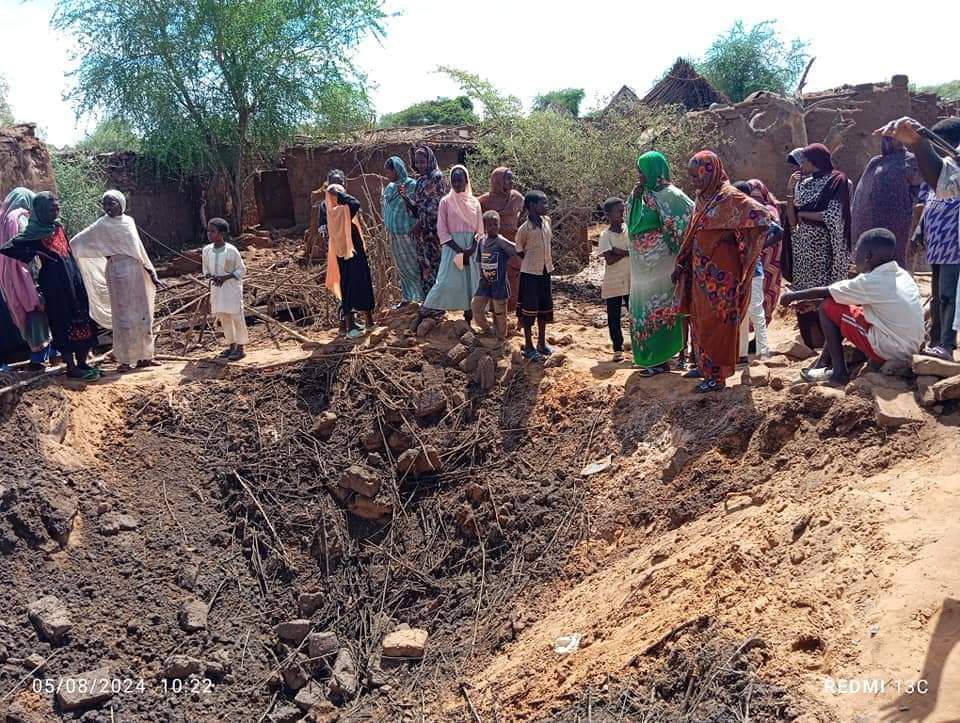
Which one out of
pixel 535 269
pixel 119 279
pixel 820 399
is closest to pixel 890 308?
pixel 820 399

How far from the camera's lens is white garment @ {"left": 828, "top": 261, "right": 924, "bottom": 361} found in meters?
5.09

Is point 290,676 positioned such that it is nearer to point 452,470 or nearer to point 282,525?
point 282,525

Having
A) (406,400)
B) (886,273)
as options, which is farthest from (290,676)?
(886,273)

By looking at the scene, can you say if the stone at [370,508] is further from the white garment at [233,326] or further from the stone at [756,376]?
the stone at [756,376]

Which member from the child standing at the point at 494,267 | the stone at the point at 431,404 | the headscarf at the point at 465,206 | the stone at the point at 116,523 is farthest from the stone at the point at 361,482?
the headscarf at the point at 465,206

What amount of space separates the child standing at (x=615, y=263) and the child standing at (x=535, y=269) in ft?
1.59

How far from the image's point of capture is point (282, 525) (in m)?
6.62

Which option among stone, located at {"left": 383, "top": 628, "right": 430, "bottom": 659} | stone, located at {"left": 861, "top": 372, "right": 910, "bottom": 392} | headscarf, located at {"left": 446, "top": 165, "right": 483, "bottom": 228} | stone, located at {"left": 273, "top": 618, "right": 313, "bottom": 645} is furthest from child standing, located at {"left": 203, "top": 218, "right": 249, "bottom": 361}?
stone, located at {"left": 861, "top": 372, "right": 910, "bottom": 392}

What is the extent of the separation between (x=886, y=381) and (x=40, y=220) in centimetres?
649

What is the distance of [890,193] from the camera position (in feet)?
21.3

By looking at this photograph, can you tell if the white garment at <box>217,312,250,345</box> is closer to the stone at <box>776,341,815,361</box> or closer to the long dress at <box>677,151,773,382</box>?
the long dress at <box>677,151,773,382</box>

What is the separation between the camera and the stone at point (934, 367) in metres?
4.81

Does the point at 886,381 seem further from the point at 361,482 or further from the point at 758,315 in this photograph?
the point at 361,482

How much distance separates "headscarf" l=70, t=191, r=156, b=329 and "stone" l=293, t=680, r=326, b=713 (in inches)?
156
